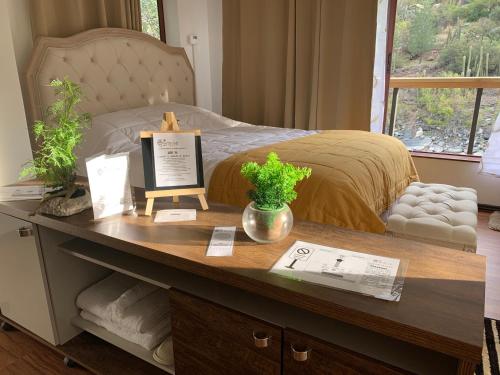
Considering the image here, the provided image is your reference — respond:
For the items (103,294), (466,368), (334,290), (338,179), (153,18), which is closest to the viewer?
(466,368)

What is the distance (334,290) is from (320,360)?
17 centimetres

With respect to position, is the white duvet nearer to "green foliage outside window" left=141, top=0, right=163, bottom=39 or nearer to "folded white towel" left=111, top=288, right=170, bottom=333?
"folded white towel" left=111, top=288, right=170, bottom=333

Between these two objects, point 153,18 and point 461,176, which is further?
point 153,18

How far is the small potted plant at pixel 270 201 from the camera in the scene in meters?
1.08

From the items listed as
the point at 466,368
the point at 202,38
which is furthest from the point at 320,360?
the point at 202,38

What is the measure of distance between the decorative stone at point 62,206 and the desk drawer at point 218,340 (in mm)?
507

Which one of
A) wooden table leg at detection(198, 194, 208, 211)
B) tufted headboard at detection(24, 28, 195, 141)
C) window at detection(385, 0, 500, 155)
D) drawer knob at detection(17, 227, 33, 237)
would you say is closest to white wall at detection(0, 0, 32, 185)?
tufted headboard at detection(24, 28, 195, 141)

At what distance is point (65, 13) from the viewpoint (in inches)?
110

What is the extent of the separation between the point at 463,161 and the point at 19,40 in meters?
3.60

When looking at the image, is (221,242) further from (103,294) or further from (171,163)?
(103,294)

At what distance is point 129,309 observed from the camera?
151 centimetres

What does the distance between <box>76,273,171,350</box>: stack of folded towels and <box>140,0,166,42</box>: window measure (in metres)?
2.67

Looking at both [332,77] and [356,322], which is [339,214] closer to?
[356,322]

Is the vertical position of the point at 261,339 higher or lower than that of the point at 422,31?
lower
